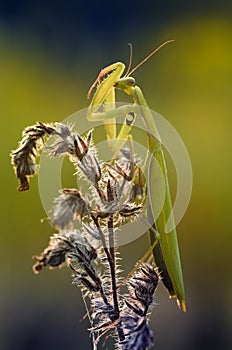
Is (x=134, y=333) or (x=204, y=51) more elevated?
(x=204, y=51)

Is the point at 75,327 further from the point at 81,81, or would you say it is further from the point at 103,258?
the point at 81,81

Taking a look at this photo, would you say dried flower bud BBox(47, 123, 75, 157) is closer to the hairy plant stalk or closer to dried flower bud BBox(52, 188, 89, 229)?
the hairy plant stalk

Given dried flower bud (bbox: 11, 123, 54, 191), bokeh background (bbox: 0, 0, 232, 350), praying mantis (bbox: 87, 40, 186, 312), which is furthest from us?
bokeh background (bbox: 0, 0, 232, 350)

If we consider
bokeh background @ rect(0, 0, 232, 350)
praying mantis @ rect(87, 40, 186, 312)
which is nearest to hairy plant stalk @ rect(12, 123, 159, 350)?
praying mantis @ rect(87, 40, 186, 312)

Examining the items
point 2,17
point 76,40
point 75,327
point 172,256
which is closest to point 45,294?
point 75,327

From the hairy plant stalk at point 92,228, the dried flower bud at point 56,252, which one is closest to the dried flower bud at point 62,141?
the hairy plant stalk at point 92,228

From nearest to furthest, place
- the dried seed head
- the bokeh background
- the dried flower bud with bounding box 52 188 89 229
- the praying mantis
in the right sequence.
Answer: the dried seed head < the dried flower bud with bounding box 52 188 89 229 < the praying mantis < the bokeh background
